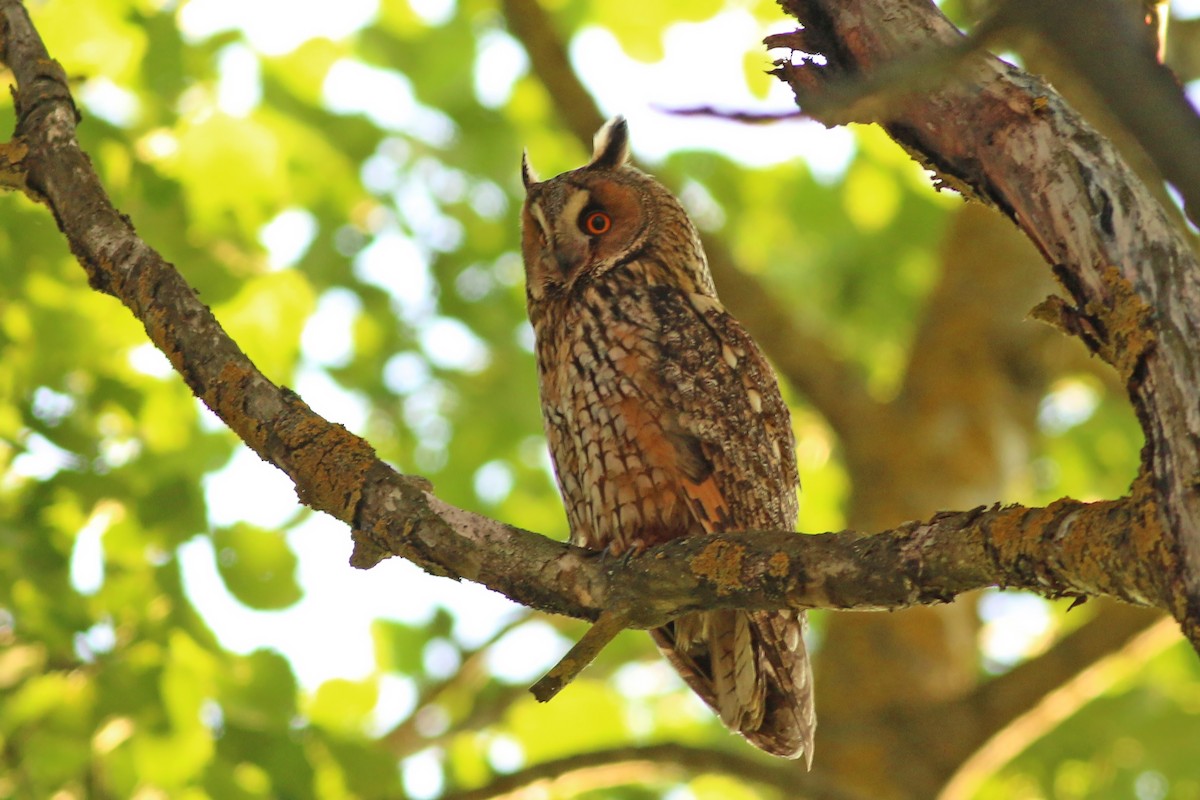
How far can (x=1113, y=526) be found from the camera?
1.59 metres

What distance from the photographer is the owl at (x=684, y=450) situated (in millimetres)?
3039

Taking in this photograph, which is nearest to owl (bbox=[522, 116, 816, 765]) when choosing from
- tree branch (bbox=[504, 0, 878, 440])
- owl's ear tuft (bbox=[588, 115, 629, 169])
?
owl's ear tuft (bbox=[588, 115, 629, 169])

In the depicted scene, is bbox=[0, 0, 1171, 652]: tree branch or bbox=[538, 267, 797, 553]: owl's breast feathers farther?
bbox=[538, 267, 797, 553]: owl's breast feathers

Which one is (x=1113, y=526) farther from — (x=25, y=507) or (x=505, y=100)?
(x=505, y=100)

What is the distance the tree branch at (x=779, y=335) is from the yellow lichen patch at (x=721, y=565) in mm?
3436

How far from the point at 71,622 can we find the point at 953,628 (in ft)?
11.2

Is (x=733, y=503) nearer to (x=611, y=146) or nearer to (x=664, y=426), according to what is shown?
(x=664, y=426)

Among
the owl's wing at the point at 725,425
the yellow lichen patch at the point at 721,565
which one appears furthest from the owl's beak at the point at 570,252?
the yellow lichen patch at the point at 721,565

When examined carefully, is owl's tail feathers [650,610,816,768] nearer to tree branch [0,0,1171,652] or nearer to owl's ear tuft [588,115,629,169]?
tree branch [0,0,1171,652]

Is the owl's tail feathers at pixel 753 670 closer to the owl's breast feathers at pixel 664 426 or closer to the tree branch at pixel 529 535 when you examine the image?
the owl's breast feathers at pixel 664 426

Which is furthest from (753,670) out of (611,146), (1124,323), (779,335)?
(779,335)

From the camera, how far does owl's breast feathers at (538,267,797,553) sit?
3059mm

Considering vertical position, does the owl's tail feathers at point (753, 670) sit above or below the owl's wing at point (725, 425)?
below

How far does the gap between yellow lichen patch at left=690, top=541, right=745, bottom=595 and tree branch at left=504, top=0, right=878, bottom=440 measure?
11.3 ft
